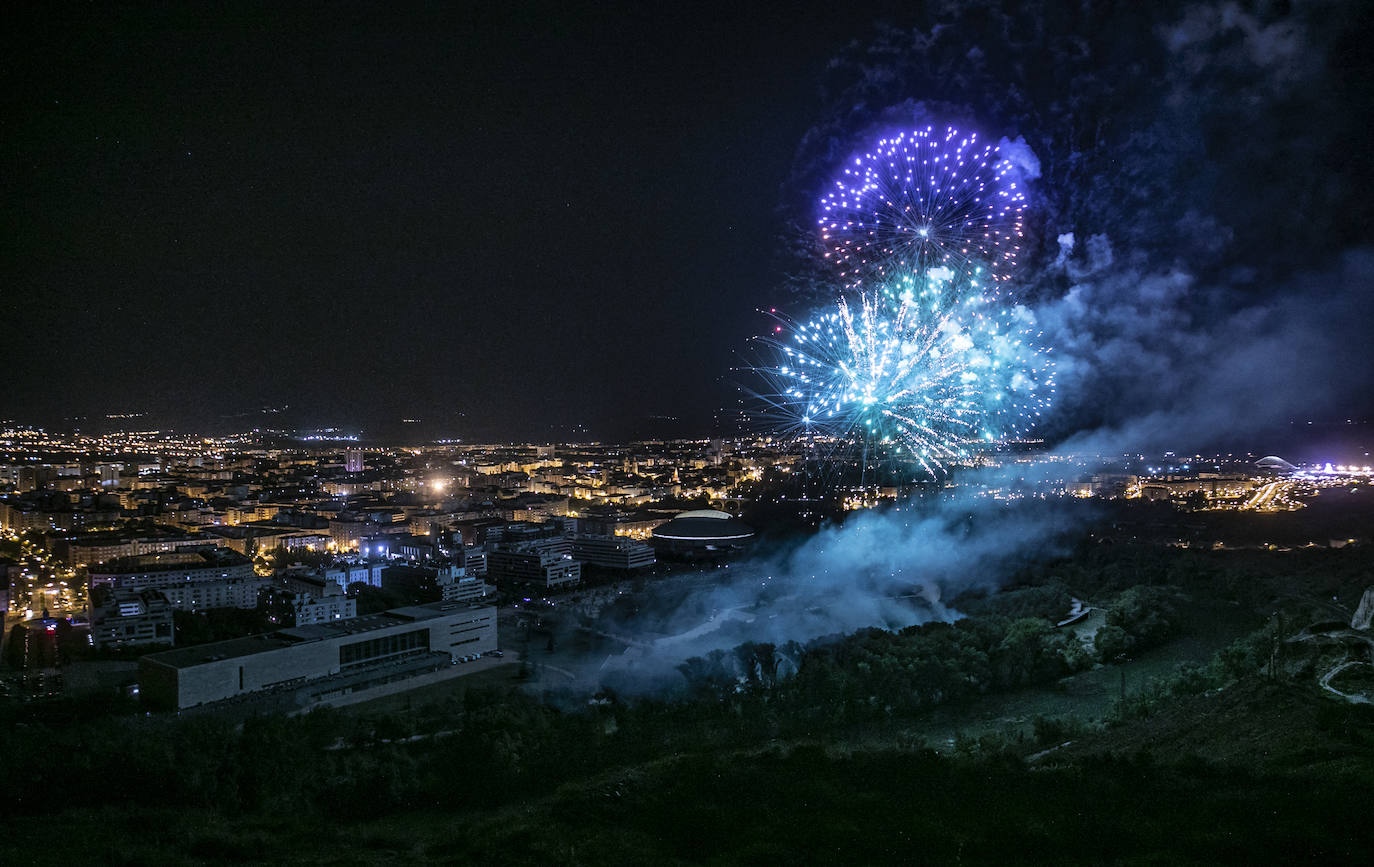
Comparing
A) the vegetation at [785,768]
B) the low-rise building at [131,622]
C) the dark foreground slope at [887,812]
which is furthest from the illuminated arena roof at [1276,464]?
the low-rise building at [131,622]

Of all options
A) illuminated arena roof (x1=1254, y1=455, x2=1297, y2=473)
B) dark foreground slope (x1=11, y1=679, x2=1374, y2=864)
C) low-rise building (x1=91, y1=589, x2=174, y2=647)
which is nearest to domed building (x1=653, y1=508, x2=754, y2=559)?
illuminated arena roof (x1=1254, y1=455, x2=1297, y2=473)

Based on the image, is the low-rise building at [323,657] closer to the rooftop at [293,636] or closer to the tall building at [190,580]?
the rooftop at [293,636]

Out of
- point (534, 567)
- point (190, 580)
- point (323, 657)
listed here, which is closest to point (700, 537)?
point (534, 567)

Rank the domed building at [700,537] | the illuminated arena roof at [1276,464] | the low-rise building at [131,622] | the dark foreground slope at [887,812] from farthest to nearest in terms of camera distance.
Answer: the domed building at [700,537] < the illuminated arena roof at [1276,464] < the low-rise building at [131,622] < the dark foreground slope at [887,812]

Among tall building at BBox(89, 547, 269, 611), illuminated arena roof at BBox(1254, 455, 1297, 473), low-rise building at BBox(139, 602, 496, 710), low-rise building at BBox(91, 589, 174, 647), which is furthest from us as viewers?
illuminated arena roof at BBox(1254, 455, 1297, 473)

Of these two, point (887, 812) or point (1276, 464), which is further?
point (1276, 464)

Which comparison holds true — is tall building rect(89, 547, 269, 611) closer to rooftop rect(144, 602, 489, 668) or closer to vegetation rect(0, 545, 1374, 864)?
rooftop rect(144, 602, 489, 668)

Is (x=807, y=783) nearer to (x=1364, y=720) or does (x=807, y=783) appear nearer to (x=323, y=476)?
(x=1364, y=720)

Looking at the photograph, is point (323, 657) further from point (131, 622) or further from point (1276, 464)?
point (1276, 464)

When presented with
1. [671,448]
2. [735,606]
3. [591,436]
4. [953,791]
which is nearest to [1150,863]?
[953,791]
